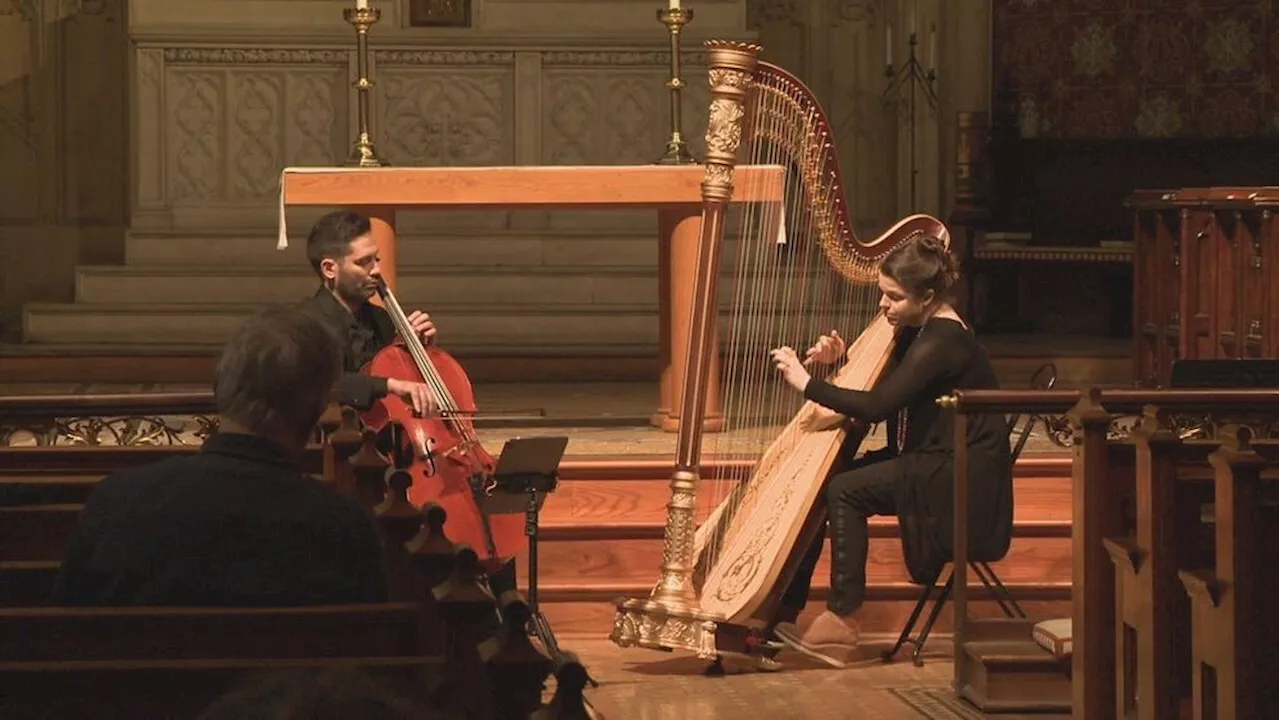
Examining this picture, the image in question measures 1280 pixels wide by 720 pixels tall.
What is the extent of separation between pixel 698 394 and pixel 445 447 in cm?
70

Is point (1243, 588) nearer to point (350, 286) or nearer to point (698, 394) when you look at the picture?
point (698, 394)

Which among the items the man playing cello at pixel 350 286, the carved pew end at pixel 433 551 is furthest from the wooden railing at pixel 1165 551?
the carved pew end at pixel 433 551

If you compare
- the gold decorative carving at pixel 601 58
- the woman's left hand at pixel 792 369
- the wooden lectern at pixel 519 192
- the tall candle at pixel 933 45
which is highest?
the tall candle at pixel 933 45

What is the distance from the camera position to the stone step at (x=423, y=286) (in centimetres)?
1043

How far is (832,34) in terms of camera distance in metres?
12.6

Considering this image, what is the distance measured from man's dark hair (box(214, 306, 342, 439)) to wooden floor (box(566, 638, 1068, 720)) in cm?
267

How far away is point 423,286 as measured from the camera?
34.3 ft

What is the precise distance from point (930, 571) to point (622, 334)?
414 centimetres

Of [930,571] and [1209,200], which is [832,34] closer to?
[1209,200]

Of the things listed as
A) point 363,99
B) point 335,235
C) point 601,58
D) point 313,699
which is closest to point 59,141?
point 601,58

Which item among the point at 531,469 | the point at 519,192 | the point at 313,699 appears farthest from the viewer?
the point at 519,192

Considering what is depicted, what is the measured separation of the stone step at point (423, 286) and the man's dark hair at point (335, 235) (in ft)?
14.1

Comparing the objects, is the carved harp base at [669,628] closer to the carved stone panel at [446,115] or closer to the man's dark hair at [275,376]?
the man's dark hair at [275,376]

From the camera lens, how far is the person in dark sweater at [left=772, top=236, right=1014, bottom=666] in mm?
6113
